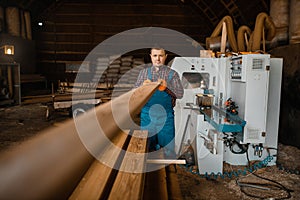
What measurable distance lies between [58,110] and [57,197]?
18.3 ft

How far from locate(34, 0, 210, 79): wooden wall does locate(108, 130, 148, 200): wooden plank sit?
8.06 meters

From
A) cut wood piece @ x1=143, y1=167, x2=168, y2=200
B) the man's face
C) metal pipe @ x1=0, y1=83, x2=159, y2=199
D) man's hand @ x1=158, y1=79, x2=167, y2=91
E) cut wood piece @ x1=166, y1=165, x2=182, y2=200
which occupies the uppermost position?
the man's face

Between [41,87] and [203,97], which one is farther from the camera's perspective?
[41,87]

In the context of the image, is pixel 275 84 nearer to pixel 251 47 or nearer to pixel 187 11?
pixel 251 47

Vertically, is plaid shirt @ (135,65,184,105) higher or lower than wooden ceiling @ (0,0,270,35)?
lower

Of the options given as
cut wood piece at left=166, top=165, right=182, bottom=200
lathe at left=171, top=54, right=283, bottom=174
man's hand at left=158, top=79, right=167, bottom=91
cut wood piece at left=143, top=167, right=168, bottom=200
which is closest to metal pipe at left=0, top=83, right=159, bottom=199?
cut wood piece at left=143, top=167, right=168, bottom=200

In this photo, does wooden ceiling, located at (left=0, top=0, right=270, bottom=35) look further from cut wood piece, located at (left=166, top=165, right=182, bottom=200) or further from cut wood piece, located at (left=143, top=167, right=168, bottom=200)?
cut wood piece, located at (left=143, top=167, right=168, bottom=200)

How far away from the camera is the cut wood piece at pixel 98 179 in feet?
3.14

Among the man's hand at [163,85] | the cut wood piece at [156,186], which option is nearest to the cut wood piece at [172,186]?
the cut wood piece at [156,186]

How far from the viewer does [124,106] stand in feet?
3.57

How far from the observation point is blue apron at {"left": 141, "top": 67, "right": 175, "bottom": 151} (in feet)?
8.48

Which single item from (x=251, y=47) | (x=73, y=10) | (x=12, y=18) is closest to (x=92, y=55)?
(x=73, y=10)

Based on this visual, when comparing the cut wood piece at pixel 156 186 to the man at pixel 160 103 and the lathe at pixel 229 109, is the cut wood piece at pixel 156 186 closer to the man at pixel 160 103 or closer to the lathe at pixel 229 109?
the man at pixel 160 103

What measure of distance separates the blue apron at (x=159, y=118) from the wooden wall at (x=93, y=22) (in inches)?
→ 273
